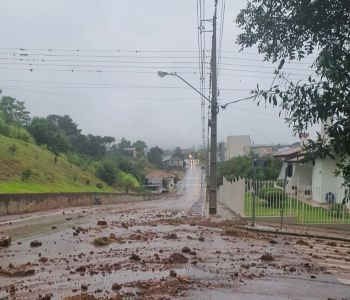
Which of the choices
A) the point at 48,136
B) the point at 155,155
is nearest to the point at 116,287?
the point at 48,136

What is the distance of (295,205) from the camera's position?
22.3 m

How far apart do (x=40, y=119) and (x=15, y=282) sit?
62.4 metres

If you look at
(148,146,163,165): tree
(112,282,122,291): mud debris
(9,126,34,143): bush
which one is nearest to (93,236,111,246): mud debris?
(112,282,122,291): mud debris

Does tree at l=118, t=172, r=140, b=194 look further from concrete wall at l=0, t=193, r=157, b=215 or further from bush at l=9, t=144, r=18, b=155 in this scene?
bush at l=9, t=144, r=18, b=155

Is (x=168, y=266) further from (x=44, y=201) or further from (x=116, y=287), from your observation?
(x=44, y=201)

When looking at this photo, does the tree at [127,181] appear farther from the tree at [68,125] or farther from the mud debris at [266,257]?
the mud debris at [266,257]

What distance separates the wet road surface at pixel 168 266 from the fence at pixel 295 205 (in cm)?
466

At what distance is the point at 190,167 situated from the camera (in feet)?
641

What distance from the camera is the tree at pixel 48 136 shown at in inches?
2472

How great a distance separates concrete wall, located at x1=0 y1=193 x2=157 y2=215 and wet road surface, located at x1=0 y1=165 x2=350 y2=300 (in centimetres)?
772

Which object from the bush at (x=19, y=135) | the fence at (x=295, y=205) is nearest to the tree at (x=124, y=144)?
the bush at (x=19, y=135)

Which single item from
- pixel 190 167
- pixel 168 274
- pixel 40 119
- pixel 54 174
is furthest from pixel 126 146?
pixel 168 274

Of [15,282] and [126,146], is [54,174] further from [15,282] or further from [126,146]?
[126,146]

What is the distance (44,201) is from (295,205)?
14472 mm
